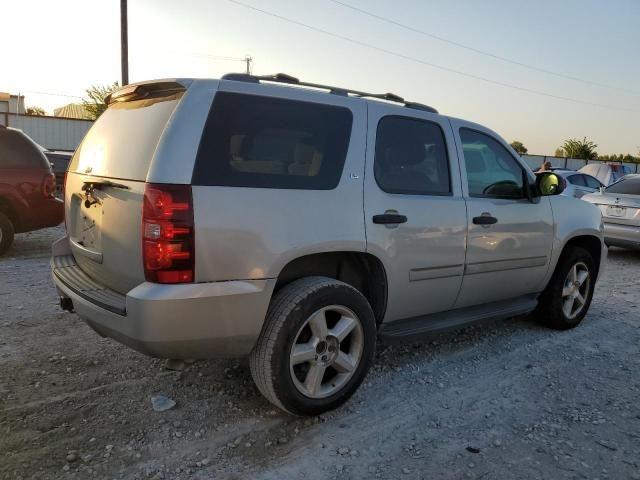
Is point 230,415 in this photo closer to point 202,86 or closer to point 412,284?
point 412,284

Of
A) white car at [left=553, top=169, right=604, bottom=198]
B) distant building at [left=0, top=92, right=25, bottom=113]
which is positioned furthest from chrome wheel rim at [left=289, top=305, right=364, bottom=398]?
distant building at [left=0, top=92, right=25, bottom=113]

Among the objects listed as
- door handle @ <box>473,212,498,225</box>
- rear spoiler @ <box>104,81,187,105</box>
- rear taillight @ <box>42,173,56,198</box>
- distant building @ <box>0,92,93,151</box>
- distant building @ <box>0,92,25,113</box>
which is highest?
distant building @ <box>0,92,25,113</box>

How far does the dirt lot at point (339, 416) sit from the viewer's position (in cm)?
266

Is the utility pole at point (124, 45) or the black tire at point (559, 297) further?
the utility pole at point (124, 45)

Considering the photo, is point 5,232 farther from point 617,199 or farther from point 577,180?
point 577,180

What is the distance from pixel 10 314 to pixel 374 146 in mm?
3552

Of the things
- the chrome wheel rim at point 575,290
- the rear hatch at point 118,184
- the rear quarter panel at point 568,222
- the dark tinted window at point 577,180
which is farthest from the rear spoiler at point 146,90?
the dark tinted window at point 577,180

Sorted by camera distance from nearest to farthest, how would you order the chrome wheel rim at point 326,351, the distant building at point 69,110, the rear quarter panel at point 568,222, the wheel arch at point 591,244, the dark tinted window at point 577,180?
the chrome wheel rim at point 326,351 < the rear quarter panel at point 568,222 < the wheel arch at point 591,244 < the dark tinted window at point 577,180 < the distant building at point 69,110

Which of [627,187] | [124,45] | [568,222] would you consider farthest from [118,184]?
[124,45]

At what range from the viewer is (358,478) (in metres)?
2.57

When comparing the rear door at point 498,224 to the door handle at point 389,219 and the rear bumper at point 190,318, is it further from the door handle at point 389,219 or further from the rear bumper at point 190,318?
the rear bumper at point 190,318

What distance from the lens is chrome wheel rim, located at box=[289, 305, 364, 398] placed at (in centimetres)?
299

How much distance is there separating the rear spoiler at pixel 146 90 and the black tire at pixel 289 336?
1.25 meters

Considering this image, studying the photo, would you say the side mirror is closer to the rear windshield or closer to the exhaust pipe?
the rear windshield
